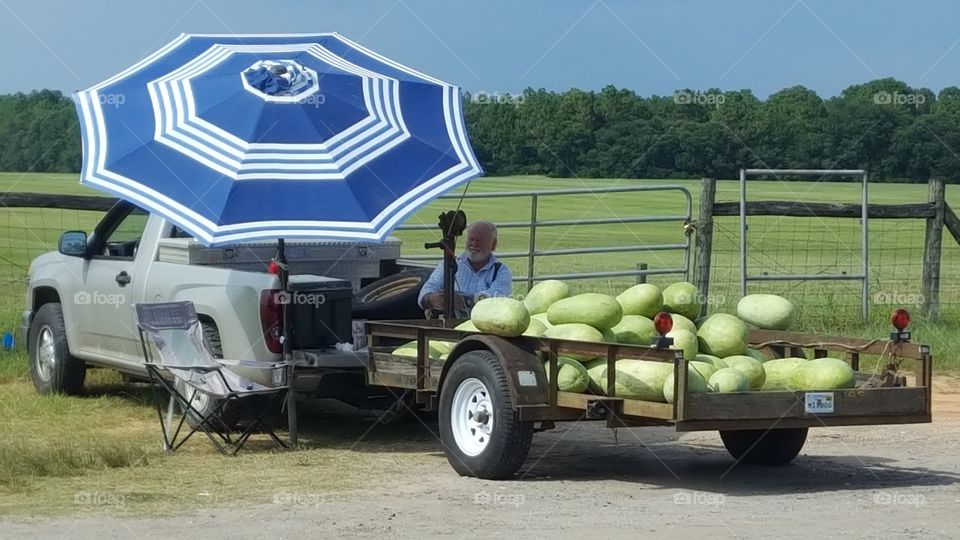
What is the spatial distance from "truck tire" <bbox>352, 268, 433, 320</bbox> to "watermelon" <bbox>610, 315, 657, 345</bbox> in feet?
7.19

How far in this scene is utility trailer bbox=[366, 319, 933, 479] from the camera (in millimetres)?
8836

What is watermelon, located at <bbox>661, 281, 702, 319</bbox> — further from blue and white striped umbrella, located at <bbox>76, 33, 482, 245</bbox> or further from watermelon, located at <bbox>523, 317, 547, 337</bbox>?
blue and white striped umbrella, located at <bbox>76, 33, 482, 245</bbox>

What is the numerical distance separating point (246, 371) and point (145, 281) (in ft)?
5.06

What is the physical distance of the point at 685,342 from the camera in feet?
31.0

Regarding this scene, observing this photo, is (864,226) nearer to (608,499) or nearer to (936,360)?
(936,360)

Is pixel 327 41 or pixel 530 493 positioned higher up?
pixel 327 41

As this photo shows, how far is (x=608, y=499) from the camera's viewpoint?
8.82m

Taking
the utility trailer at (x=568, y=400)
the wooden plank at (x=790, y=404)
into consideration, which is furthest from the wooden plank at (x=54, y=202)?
the wooden plank at (x=790, y=404)

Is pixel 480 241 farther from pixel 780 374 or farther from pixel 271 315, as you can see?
pixel 780 374

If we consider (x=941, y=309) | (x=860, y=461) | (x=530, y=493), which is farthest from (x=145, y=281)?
(x=941, y=309)

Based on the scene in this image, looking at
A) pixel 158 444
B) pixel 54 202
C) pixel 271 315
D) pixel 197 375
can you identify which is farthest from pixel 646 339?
pixel 54 202

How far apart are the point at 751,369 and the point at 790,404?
38cm

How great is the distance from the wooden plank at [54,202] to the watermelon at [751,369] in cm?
1036

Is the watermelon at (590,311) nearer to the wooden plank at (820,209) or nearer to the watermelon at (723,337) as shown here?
the watermelon at (723,337)
